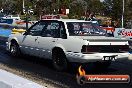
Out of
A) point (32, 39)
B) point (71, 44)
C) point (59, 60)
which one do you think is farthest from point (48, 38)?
point (71, 44)

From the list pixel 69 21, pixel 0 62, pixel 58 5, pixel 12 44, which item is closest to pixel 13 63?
pixel 0 62

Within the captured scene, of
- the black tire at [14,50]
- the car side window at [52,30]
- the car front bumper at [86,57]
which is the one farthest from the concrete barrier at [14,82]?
the black tire at [14,50]

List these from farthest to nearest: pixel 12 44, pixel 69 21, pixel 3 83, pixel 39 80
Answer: pixel 12 44 < pixel 69 21 < pixel 39 80 < pixel 3 83

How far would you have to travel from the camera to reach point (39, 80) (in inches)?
370

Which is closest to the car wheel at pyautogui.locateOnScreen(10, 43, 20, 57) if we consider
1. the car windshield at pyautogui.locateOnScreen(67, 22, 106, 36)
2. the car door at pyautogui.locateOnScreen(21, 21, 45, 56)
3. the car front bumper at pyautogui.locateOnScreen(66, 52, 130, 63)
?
the car door at pyautogui.locateOnScreen(21, 21, 45, 56)

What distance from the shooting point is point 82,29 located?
11312mm

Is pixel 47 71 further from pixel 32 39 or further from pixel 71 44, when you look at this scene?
pixel 32 39

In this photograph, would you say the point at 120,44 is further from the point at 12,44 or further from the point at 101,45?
the point at 12,44

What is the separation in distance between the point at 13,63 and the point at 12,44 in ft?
4.82

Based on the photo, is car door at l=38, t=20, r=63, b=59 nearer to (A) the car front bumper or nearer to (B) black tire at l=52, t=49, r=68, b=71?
(B) black tire at l=52, t=49, r=68, b=71

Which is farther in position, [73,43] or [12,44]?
[12,44]

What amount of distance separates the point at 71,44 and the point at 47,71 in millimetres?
1197

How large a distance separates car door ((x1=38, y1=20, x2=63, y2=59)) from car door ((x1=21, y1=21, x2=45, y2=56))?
0.89 feet

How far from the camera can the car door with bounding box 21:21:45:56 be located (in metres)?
12.1
